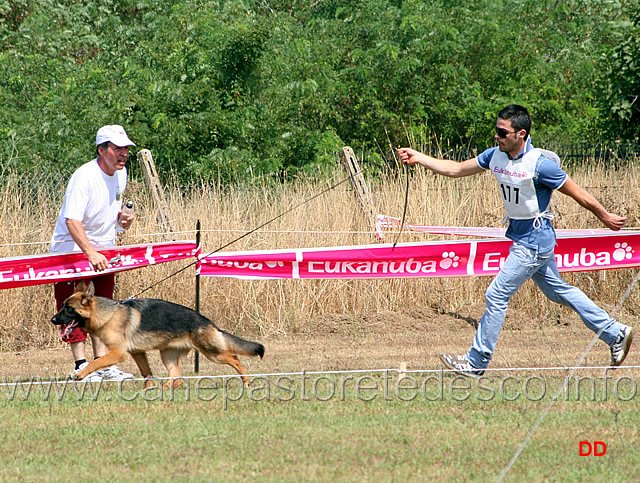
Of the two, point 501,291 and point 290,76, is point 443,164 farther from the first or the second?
point 290,76

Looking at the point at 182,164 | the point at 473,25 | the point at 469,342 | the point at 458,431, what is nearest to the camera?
the point at 458,431

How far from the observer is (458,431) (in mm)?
5027

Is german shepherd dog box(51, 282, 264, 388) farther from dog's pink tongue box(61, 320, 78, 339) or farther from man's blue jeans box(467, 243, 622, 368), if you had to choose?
man's blue jeans box(467, 243, 622, 368)

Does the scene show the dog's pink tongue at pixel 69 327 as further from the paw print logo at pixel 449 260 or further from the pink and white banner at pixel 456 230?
the pink and white banner at pixel 456 230

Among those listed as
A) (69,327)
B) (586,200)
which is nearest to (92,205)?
(69,327)

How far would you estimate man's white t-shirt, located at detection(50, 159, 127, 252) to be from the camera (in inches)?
263

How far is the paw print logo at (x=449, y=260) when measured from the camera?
27.2 ft

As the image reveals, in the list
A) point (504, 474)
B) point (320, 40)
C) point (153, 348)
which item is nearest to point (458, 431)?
point (504, 474)

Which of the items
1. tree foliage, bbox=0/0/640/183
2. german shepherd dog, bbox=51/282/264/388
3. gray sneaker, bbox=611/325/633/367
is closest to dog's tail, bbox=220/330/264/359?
german shepherd dog, bbox=51/282/264/388

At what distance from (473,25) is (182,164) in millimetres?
9420

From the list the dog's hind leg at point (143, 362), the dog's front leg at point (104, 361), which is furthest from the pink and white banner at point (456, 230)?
the dog's front leg at point (104, 361)

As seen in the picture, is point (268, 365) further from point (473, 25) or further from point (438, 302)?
point (473, 25)

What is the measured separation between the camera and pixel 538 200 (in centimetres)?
629

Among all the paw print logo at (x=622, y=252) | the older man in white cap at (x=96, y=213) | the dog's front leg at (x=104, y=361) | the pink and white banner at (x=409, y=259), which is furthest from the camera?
the paw print logo at (x=622, y=252)
